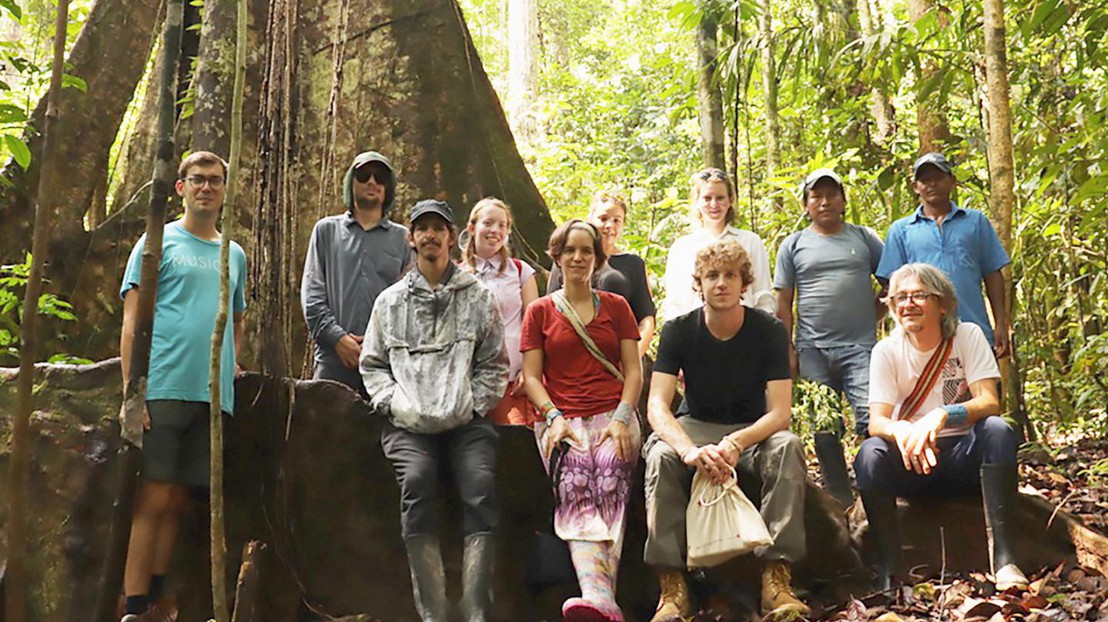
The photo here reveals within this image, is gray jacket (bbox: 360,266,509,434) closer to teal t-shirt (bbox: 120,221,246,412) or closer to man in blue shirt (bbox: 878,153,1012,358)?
teal t-shirt (bbox: 120,221,246,412)

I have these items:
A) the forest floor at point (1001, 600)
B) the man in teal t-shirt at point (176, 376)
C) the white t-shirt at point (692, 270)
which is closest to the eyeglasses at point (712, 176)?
the white t-shirt at point (692, 270)

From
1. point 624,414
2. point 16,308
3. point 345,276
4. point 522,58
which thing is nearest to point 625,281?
point 624,414

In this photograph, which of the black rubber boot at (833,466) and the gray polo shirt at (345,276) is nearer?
the gray polo shirt at (345,276)

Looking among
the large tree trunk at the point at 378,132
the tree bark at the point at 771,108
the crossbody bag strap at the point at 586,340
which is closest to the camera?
the crossbody bag strap at the point at 586,340

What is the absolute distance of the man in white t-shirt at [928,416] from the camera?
4.62 meters

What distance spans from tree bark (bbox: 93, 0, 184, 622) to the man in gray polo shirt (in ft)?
11.8

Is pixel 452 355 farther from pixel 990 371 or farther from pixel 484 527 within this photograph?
pixel 990 371

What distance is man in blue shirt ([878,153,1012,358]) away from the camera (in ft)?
18.2

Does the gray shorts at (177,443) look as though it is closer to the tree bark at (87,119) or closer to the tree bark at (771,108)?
the tree bark at (87,119)

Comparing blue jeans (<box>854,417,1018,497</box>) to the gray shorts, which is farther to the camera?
blue jeans (<box>854,417,1018,497</box>)

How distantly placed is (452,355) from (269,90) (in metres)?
1.38

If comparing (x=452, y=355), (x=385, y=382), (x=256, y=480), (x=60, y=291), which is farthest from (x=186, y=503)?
(x=60, y=291)

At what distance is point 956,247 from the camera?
5582 millimetres

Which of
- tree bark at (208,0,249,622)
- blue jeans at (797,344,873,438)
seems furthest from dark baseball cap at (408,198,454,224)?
blue jeans at (797,344,873,438)
